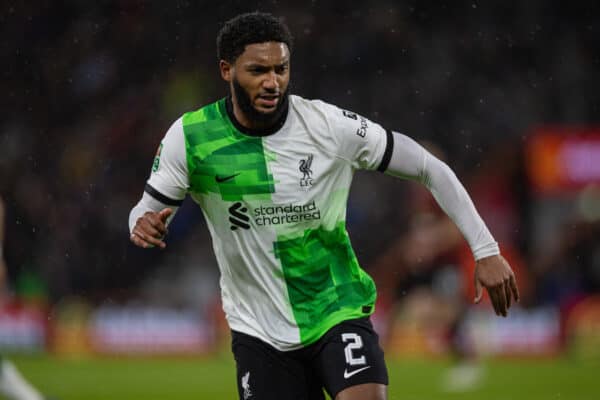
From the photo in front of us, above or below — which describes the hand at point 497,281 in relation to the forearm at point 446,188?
below

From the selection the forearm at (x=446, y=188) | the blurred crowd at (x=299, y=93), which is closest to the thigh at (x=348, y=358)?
the forearm at (x=446, y=188)

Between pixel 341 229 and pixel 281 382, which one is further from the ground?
→ pixel 341 229

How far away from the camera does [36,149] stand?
18328mm

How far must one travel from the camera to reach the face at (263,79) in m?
4.80

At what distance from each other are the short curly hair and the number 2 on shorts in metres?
1.27

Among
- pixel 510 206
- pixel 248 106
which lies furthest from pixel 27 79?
pixel 248 106

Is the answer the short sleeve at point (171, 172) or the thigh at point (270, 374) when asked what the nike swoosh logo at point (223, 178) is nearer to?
the short sleeve at point (171, 172)

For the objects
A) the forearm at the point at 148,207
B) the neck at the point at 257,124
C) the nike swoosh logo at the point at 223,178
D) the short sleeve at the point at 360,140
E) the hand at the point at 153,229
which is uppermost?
the neck at the point at 257,124

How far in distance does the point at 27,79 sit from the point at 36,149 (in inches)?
62.7

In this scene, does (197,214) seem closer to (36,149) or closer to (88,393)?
(36,149)

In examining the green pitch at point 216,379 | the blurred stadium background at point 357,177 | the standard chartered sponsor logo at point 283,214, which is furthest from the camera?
the blurred stadium background at point 357,177

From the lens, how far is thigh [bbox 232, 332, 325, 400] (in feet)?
15.8

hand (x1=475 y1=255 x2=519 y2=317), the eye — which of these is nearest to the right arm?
the eye

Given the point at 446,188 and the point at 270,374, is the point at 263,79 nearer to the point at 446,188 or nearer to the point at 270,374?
the point at 446,188
